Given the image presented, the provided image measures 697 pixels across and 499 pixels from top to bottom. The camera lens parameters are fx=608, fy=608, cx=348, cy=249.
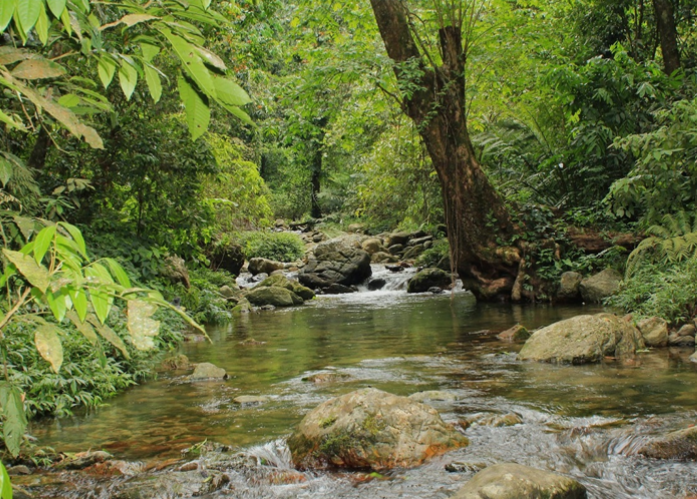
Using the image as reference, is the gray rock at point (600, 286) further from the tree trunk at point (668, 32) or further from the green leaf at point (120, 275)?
the green leaf at point (120, 275)

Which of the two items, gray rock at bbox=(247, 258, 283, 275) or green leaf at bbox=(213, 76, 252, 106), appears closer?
green leaf at bbox=(213, 76, 252, 106)

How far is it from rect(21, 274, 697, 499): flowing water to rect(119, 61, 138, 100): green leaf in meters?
2.98

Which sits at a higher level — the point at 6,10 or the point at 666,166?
the point at 666,166

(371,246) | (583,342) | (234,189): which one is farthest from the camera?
(371,246)

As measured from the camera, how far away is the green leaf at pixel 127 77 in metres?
1.20

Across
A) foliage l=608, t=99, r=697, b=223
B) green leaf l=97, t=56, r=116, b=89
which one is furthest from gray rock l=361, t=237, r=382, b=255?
green leaf l=97, t=56, r=116, b=89

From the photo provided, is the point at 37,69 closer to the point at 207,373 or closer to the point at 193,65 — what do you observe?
the point at 193,65

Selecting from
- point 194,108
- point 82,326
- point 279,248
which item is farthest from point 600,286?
point 279,248

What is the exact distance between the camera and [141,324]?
3.14 feet

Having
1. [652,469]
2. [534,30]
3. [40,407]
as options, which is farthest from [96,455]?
[534,30]

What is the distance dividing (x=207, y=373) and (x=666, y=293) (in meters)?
6.02

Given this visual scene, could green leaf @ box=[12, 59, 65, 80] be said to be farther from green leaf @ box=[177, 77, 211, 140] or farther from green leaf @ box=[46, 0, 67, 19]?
green leaf @ box=[46, 0, 67, 19]

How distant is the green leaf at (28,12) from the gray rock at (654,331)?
313 inches

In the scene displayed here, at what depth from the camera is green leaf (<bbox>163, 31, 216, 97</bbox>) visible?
1.11 m
